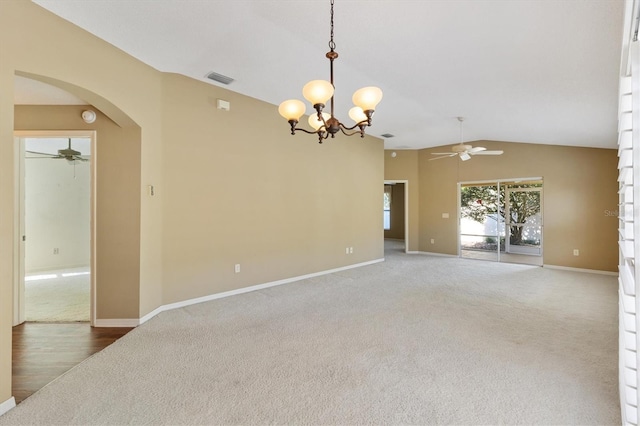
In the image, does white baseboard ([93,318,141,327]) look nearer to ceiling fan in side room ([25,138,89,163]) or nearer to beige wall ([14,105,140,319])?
beige wall ([14,105,140,319])

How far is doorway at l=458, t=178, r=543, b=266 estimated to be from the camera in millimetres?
7199

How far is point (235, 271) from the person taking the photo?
15.1 ft

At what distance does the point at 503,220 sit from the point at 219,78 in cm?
738

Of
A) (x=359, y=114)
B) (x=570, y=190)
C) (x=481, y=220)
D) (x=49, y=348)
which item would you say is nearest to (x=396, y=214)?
(x=481, y=220)

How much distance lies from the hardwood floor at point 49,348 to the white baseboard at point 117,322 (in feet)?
0.20

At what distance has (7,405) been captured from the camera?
197 cm

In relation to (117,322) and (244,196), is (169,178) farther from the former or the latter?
(117,322)

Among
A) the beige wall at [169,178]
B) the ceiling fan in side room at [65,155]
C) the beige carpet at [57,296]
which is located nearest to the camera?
the beige wall at [169,178]

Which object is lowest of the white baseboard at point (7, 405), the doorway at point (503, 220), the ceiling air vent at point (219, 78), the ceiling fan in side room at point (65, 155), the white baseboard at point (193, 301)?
the white baseboard at point (7, 405)

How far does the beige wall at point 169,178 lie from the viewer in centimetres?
223

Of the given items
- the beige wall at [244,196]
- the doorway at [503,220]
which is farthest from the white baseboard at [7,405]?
the doorway at [503,220]

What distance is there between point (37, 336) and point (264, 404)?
2759 mm

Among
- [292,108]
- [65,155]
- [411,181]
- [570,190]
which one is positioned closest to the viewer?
[292,108]

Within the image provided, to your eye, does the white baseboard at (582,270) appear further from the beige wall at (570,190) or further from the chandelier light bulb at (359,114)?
the chandelier light bulb at (359,114)
